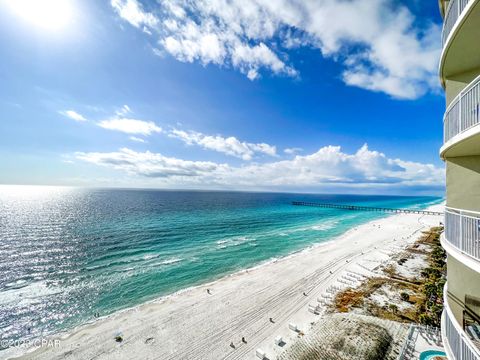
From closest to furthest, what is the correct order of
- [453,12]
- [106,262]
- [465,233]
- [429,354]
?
[465,233], [453,12], [429,354], [106,262]

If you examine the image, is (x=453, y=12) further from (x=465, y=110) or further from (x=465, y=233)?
(x=465, y=233)

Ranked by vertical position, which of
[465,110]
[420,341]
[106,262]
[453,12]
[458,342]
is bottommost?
[106,262]

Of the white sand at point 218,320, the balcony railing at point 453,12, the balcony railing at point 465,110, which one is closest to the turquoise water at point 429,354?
the white sand at point 218,320

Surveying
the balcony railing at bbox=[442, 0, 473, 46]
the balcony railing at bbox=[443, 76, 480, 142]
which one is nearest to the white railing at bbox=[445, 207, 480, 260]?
the balcony railing at bbox=[443, 76, 480, 142]

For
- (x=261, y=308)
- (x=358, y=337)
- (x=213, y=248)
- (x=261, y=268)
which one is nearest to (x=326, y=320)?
(x=358, y=337)

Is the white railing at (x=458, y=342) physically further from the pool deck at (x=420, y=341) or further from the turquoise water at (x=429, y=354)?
the pool deck at (x=420, y=341)

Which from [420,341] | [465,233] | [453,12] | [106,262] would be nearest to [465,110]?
[453,12]

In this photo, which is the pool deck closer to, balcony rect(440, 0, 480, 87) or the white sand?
the white sand
